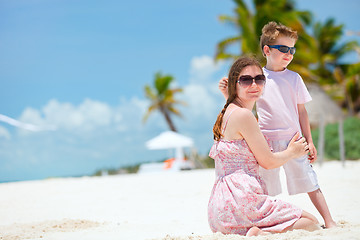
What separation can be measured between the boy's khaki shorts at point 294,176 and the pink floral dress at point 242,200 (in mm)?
318

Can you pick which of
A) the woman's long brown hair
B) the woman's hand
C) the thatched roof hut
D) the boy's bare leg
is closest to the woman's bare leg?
A: the boy's bare leg

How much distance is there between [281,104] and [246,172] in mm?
792

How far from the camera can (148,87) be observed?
3866 cm

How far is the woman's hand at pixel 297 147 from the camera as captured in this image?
137 inches

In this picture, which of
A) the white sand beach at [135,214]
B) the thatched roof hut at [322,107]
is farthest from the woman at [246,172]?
the thatched roof hut at [322,107]

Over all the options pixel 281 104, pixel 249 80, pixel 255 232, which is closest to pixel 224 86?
pixel 249 80

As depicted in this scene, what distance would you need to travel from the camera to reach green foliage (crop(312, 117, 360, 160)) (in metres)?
20.5

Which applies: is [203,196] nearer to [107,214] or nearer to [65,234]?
[107,214]

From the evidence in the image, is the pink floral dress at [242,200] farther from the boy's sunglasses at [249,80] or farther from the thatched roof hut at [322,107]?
the thatched roof hut at [322,107]

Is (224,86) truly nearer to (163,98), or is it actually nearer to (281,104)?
(281,104)

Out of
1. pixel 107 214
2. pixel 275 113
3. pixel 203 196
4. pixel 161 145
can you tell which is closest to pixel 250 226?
pixel 275 113

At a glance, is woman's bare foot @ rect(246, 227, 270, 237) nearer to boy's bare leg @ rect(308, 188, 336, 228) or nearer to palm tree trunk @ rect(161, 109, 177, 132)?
boy's bare leg @ rect(308, 188, 336, 228)

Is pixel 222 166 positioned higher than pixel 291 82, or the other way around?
pixel 291 82

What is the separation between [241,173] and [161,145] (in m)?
21.2
